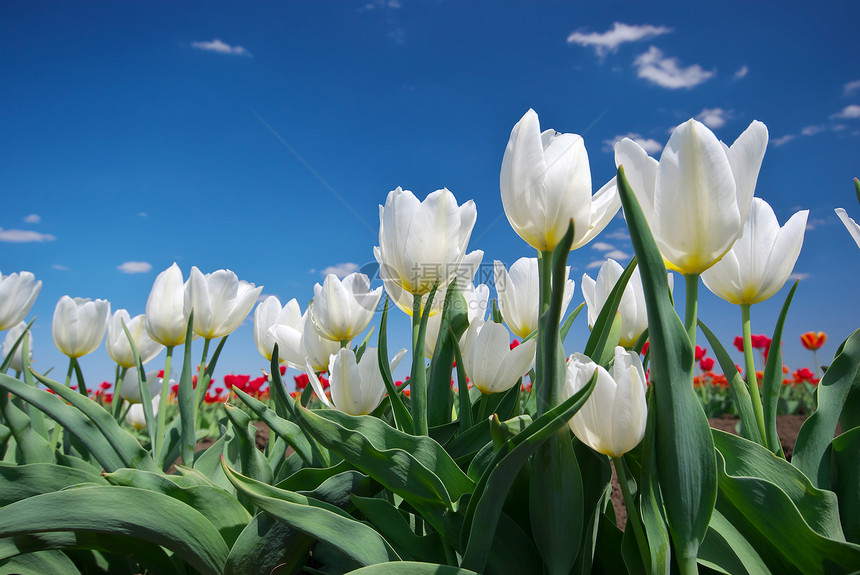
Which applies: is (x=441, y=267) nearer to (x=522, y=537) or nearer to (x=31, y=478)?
(x=522, y=537)

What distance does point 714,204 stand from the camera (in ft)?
2.56

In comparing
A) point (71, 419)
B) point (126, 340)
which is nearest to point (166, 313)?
point (71, 419)

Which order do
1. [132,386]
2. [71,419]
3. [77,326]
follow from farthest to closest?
[132,386]
[77,326]
[71,419]

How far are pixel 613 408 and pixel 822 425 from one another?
22.6 inches

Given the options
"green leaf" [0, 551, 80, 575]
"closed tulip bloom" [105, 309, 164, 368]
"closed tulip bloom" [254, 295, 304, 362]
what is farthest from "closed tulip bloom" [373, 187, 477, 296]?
"closed tulip bloom" [105, 309, 164, 368]

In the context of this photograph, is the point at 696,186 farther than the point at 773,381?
No

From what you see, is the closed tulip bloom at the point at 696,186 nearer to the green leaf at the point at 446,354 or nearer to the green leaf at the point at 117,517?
the green leaf at the point at 446,354

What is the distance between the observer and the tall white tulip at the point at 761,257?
1.09 metres

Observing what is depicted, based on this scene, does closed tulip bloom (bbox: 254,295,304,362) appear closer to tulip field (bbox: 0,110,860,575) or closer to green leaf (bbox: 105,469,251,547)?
tulip field (bbox: 0,110,860,575)

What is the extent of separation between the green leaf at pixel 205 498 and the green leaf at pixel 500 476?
0.56 m

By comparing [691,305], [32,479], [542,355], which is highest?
[691,305]

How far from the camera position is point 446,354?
1.22 m

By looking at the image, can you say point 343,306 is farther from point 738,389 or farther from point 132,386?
point 132,386

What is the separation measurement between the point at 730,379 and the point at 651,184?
1.88 ft
